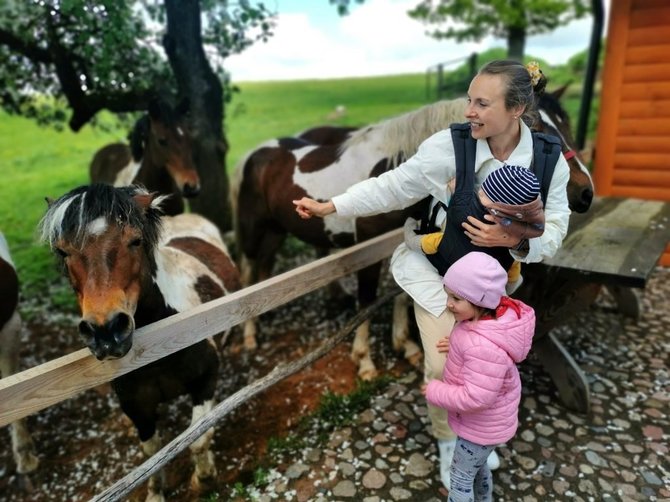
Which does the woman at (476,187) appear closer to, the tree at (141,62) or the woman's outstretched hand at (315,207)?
the woman's outstretched hand at (315,207)

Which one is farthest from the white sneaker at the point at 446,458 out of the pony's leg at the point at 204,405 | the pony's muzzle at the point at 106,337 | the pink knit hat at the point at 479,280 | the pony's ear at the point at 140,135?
the pony's ear at the point at 140,135

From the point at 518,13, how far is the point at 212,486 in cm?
1397

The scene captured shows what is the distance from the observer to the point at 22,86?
623 centimetres

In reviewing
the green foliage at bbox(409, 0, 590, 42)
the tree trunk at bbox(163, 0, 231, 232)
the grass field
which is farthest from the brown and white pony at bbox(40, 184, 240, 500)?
the green foliage at bbox(409, 0, 590, 42)

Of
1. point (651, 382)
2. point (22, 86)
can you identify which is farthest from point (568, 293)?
point (22, 86)

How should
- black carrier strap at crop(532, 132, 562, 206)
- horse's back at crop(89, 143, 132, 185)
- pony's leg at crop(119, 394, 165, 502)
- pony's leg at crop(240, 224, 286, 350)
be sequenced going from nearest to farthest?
black carrier strap at crop(532, 132, 562, 206)
pony's leg at crop(119, 394, 165, 502)
pony's leg at crop(240, 224, 286, 350)
horse's back at crop(89, 143, 132, 185)

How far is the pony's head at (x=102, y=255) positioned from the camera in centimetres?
171

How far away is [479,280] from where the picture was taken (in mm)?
1733

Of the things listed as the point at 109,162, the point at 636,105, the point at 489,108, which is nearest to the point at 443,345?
the point at 489,108

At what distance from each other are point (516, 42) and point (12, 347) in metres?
15.7

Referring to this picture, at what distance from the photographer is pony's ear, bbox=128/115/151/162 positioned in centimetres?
438

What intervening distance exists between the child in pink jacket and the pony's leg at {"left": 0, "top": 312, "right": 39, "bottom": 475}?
3047 millimetres

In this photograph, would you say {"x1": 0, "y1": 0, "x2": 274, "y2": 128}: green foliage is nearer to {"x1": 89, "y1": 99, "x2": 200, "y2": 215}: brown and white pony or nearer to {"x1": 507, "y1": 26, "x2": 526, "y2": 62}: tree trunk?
{"x1": 89, "y1": 99, "x2": 200, "y2": 215}: brown and white pony

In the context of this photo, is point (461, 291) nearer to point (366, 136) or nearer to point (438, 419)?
point (438, 419)
